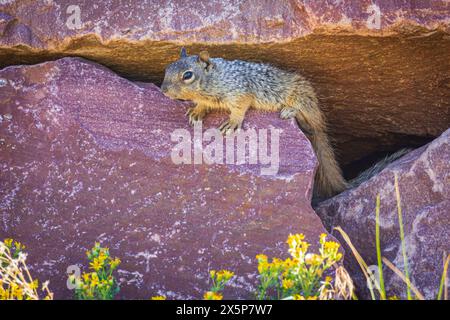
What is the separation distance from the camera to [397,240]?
6012 mm

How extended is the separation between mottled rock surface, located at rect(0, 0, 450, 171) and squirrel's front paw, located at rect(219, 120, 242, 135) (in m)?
0.74

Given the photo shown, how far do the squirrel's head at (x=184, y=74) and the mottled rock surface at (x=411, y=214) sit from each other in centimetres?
178

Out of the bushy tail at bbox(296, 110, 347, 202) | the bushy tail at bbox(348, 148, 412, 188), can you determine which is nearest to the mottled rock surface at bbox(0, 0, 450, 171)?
the bushy tail at bbox(296, 110, 347, 202)

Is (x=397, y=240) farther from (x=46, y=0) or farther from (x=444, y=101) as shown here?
(x=46, y=0)

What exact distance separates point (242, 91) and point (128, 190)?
1.56m

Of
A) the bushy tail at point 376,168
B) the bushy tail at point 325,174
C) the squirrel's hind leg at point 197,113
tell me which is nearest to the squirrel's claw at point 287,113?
the bushy tail at point 325,174

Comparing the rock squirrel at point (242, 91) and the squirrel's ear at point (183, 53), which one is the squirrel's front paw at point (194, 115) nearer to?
the rock squirrel at point (242, 91)

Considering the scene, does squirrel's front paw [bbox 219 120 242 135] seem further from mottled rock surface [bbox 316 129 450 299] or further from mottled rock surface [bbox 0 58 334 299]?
mottled rock surface [bbox 316 129 450 299]

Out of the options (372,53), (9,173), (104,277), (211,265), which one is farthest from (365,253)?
(9,173)

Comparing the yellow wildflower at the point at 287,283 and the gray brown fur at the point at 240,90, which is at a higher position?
the gray brown fur at the point at 240,90

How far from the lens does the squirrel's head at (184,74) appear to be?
6438 mm

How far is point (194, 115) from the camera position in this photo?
6652 millimetres

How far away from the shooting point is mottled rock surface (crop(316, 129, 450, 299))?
5688mm

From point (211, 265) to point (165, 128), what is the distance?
4.84ft
